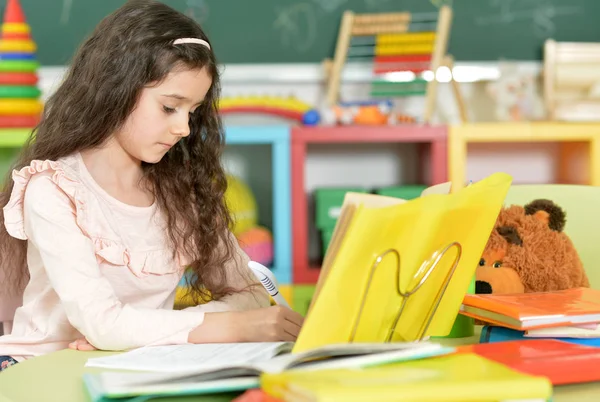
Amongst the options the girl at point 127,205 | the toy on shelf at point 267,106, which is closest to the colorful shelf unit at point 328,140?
the toy on shelf at point 267,106

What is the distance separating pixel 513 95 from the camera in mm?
2645

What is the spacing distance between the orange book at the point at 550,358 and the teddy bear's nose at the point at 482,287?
0.81 feet

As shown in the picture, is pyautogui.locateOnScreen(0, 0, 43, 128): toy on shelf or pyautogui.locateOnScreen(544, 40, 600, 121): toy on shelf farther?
pyautogui.locateOnScreen(544, 40, 600, 121): toy on shelf

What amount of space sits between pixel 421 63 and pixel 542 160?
2.01 feet

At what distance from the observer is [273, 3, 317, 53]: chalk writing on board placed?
2740 mm

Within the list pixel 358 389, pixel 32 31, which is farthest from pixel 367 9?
pixel 358 389

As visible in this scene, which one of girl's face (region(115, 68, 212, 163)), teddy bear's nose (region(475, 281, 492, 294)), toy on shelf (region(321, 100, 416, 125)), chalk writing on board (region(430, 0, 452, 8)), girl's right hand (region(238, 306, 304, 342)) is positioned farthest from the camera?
chalk writing on board (region(430, 0, 452, 8))

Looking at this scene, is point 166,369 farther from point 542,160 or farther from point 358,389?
point 542,160

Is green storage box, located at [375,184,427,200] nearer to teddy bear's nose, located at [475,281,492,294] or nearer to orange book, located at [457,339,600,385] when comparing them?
teddy bear's nose, located at [475,281,492,294]

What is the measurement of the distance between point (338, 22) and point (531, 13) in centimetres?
68

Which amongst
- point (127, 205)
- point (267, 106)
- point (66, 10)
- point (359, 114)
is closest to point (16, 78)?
point (66, 10)

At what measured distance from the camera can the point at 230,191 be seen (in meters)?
2.43

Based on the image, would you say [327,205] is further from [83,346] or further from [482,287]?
[83,346]

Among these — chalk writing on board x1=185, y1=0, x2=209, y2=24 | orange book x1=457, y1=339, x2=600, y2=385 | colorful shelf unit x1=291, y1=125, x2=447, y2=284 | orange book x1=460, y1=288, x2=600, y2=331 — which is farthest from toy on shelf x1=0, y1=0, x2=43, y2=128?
orange book x1=457, y1=339, x2=600, y2=385
